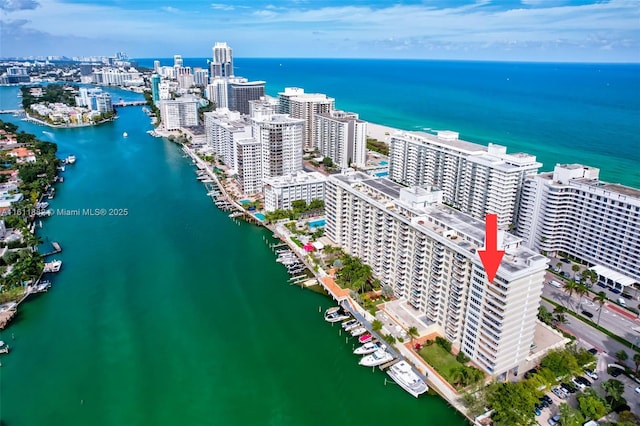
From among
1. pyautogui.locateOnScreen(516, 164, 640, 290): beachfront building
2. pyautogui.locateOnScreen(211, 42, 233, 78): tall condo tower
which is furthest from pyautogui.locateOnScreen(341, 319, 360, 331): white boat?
pyautogui.locateOnScreen(211, 42, 233, 78): tall condo tower

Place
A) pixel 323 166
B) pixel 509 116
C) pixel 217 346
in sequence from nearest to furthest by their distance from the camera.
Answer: pixel 217 346, pixel 323 166, pixel 509 116

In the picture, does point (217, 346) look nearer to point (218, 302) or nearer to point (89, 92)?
point (218, 302)

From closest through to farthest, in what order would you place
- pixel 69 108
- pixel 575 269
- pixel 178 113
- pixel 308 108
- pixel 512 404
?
pixel 512 404 → pixel 575 269 → pixel 308 108 → pixel 178 113 → pixel 69 108

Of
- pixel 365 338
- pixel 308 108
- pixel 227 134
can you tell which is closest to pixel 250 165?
pixel 227 134

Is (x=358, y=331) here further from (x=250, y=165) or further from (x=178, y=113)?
(x=178, y=113)

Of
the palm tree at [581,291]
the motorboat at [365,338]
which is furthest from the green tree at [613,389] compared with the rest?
the motorboat at [365,338]

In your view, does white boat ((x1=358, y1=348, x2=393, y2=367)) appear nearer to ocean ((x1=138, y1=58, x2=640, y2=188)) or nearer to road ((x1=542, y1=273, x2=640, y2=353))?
road ((x1=542, y1=273, x2=640, y2=353))

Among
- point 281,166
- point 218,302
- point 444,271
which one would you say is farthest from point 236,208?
point 444,271
